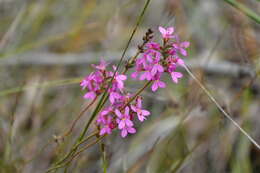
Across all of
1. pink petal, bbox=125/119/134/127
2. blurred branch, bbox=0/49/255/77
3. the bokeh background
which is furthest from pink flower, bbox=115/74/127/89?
blurred branch, bbox=0/49/255/77

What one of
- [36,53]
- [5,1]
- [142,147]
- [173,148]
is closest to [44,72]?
[36,53]

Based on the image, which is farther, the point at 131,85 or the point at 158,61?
the point at 131,85

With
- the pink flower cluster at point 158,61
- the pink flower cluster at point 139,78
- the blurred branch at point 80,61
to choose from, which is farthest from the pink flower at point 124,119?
the blurred branch at point 80,61

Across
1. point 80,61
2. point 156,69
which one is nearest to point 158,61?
point 156,69

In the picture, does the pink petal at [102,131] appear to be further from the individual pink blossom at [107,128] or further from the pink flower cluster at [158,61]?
the pink flower cluster at [158,61]

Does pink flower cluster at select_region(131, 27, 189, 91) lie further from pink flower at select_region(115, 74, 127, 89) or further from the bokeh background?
the bokeh background

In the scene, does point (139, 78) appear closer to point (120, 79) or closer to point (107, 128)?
point (120, 79)

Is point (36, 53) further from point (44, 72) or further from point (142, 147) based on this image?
point (142, 147)

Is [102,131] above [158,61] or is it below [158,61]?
below
